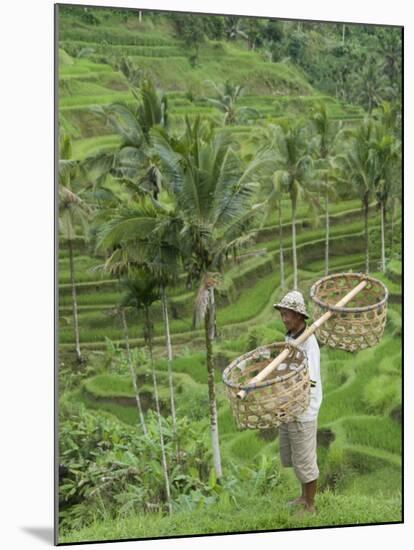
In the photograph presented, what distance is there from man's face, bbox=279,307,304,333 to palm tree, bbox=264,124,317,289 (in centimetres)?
30

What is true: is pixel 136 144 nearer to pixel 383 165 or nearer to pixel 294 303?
pixel 294 303

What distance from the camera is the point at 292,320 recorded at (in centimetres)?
1256

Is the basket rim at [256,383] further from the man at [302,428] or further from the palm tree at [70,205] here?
the palm tree at [70,205]

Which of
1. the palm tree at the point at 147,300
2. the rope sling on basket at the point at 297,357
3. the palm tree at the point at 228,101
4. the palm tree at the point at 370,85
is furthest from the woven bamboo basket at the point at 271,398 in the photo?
the palm tree at the point at 370,85

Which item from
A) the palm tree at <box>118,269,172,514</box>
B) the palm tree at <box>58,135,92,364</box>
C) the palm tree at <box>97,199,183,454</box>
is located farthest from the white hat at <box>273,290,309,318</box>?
the palm tree at <box>58,135,92,364</box>

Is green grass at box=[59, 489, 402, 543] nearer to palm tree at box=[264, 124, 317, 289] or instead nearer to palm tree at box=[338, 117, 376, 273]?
palm tree at box=[264, 124, 317, 289]

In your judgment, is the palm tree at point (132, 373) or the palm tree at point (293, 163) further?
the palm tree at point (293, 163)

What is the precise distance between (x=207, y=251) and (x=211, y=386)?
111 centimetres

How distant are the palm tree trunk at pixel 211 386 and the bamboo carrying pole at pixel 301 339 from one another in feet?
1.30

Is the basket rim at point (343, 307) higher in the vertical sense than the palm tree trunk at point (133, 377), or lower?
higher

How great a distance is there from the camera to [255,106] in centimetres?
1265

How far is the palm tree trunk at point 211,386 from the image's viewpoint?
12398mm

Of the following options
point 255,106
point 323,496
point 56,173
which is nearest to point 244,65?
point 255,106

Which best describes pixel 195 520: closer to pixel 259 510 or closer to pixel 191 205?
pixel 259 510
